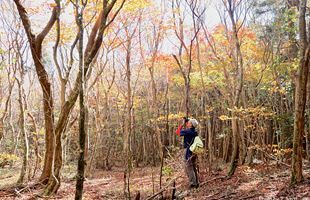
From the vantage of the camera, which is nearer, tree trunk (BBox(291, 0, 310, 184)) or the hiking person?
tree trunk (BBox(291, 0, 310, 184))

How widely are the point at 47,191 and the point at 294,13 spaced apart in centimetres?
816

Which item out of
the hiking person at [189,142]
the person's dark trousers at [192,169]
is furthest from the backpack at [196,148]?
the person's dark trousers at [192,169]

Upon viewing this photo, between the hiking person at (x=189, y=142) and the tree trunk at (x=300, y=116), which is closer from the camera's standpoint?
the tree trunk at (x=300, y=116)

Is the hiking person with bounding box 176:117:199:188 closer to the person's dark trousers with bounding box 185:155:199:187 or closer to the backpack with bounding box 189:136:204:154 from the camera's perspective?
the person's dark trousers with bounding box 185:155:199:187

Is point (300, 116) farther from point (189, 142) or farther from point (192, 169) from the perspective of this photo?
point (192, 169)

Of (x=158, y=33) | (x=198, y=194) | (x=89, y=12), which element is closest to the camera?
(x=198, y=194)

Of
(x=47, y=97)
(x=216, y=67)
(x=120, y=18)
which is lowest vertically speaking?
(x=47, y=97)

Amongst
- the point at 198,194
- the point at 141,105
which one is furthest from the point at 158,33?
the point at 198,194

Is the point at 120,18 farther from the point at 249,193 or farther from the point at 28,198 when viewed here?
the point at 249,193

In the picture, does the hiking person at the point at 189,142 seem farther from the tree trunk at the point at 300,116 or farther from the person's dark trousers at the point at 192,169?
the tree trunk at the point at 300,116

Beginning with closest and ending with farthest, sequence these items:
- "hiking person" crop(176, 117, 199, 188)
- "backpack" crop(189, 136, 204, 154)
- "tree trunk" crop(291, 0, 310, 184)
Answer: "tree trunk" crop(291, 0, 310, 184) → "backpack" crop(189, 136, 204, 154) → "hiking person" crop(176, 117, 199, 188)

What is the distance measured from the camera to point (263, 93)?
16688 mm

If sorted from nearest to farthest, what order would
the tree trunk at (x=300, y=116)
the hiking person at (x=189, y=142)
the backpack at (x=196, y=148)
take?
the tree trunk at (x=300, y=116) < the backpack at (x=196, y=148) < the hiking person at (x=189, y=142)

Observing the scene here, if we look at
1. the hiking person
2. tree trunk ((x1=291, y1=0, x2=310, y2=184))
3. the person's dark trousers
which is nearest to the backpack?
the hiking person
